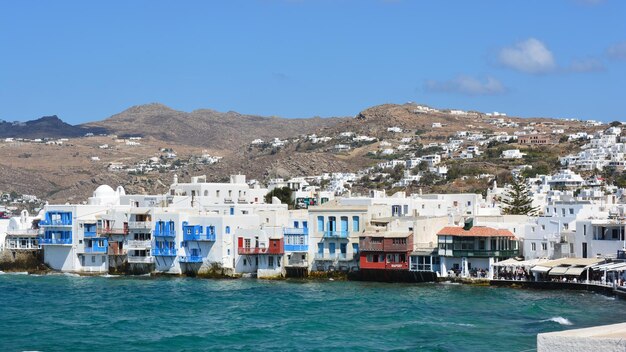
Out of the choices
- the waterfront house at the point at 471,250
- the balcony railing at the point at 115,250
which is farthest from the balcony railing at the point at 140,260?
the waterfront house at the point at 471,250

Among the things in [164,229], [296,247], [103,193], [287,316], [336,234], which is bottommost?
[287,316]

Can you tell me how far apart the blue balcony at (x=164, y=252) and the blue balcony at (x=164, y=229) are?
→ 0.86 metres

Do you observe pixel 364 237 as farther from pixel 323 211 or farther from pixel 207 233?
pixel 207 233

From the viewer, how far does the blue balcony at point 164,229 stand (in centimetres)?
6550

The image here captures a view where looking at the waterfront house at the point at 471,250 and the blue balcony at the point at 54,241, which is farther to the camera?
the blue balcony at the point at 54,241

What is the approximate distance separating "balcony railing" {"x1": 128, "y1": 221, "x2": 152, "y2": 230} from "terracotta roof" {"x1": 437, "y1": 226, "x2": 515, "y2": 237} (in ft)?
60.8

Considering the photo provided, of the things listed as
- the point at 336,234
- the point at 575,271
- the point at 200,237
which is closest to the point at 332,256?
the point at 336,234

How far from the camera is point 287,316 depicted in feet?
157

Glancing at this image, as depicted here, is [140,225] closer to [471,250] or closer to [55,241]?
[55,241]

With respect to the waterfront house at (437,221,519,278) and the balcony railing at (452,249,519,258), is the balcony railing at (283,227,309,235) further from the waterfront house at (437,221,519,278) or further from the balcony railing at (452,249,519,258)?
the balcony railing at (452,249,519,258)

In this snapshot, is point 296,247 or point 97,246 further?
point 97,246

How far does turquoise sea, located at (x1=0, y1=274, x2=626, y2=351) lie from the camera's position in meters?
41.1

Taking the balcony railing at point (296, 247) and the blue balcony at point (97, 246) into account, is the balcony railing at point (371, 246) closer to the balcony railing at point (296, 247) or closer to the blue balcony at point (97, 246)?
the balcony railing at point (296, 247)

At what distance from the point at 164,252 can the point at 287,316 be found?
19493 millimetres
